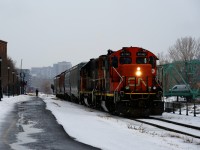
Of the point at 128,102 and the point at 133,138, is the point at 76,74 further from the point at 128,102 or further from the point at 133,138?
the point at 133,138

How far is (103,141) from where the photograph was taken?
12.6 meters

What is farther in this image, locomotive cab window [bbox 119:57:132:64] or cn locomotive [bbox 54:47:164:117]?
locomotive cab window [bbox 119:57:132:64]

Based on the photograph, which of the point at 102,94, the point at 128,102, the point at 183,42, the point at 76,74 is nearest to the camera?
the point at 128,102

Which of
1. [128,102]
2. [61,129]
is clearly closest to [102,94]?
[128,102]

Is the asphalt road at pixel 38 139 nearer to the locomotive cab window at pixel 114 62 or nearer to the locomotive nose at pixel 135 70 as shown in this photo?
the locomotive nose at pixel 135 70

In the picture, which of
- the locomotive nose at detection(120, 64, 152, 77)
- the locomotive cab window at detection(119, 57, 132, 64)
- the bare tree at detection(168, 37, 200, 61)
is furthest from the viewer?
the bare tree at detection(168, 37, 200, 61)

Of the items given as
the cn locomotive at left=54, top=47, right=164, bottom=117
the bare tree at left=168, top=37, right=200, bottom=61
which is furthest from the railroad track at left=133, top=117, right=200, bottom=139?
the bare tree at left=168, top=37, right=200, bottom=61

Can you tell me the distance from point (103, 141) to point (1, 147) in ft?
10.1

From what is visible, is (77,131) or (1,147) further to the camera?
(77,131)

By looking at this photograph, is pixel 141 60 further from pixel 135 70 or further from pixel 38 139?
pixel 38 139

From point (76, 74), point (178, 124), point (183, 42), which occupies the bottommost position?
point (178, 124)

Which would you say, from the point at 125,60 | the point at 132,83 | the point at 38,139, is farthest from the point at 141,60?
the point at 38,139

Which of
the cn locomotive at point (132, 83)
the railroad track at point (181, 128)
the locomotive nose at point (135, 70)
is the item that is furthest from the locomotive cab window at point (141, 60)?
the railroad track at point (181, 128)

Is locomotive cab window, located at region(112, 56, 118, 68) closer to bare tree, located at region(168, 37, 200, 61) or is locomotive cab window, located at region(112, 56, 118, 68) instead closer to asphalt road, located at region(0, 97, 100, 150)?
asphalt road, located at region(0, 97, 100, 150)
